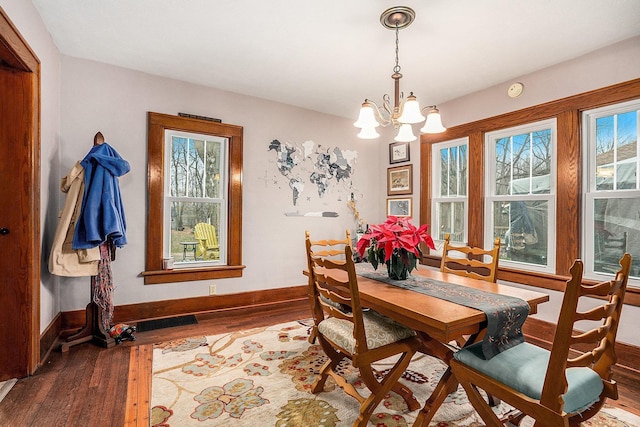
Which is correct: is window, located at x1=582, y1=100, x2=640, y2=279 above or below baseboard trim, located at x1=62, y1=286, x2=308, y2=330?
above

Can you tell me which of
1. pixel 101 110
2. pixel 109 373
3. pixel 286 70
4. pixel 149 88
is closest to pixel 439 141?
pixel 286 70

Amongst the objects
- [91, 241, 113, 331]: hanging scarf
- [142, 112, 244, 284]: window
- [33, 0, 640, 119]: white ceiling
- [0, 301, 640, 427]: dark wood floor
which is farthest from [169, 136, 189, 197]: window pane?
[0, 301, 640, 427]: dark wood floor

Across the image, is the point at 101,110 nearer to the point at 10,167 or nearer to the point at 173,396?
the point at 10,167

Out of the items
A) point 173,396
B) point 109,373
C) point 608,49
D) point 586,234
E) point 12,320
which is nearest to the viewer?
point 173,396

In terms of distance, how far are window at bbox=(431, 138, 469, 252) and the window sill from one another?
257 centimetres

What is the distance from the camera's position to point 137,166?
3.23m

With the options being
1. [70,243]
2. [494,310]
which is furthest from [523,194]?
[70,243]

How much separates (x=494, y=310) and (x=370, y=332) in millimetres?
642

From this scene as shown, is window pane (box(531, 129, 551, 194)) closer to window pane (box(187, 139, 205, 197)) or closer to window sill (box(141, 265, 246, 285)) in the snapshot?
window sill (box(141, 265, 246, 285))

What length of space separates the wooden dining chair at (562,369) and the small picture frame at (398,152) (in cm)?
320

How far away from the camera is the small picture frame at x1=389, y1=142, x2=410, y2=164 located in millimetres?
4414

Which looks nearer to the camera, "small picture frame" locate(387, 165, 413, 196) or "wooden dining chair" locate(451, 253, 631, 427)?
"wooden dining chair" locate(451, 253, 631, 427)

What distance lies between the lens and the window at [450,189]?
3.84 m

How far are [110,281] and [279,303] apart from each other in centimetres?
186
